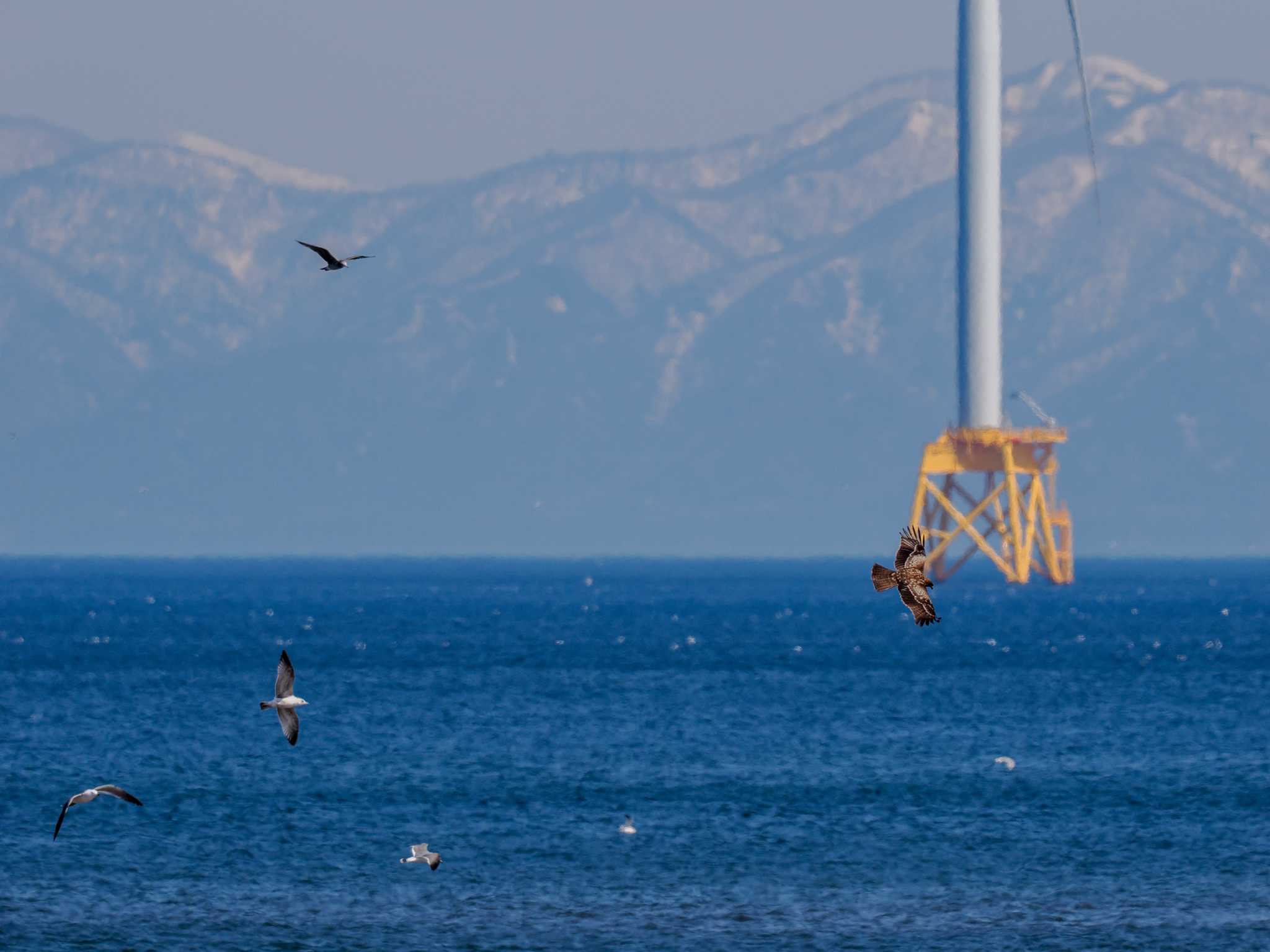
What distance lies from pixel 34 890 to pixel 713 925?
2380 cm

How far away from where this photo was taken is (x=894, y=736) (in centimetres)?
13562

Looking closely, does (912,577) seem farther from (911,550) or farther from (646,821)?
(646,821)

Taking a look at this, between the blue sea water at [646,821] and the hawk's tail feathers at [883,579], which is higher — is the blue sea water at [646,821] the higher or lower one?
the lower one

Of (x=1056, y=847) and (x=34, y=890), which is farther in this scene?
(x=1056, y=847)

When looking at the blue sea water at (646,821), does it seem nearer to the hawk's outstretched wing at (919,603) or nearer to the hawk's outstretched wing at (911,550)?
the hawk's outstretched wing at (911,550)

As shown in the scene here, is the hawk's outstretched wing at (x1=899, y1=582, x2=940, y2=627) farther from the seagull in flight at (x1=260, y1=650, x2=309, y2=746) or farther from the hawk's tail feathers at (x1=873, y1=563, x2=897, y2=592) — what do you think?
the seagull in flight at (x1=260, y1=650, x2=309, y2=746)

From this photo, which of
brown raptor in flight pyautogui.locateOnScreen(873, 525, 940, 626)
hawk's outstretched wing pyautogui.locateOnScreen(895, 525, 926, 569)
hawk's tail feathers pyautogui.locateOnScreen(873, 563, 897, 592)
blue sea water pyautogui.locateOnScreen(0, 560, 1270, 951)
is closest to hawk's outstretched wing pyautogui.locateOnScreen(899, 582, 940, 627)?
brown raptor in flight pyautogui.locateOnScreen(873, 525, 940, 626)

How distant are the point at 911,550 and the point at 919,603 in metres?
1.09

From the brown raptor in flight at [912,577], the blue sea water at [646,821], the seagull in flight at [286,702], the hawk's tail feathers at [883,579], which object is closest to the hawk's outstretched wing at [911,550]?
the brown raptor in flight at [912,577]

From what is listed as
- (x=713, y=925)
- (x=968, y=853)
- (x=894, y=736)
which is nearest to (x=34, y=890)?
(x=713, y=925)

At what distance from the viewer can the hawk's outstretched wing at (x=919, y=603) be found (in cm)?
2944

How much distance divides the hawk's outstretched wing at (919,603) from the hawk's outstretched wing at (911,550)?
29cm

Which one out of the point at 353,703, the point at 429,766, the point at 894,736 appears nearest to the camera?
the point at 429,766

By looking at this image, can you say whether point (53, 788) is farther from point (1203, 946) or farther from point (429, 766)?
point (1203, 946)
